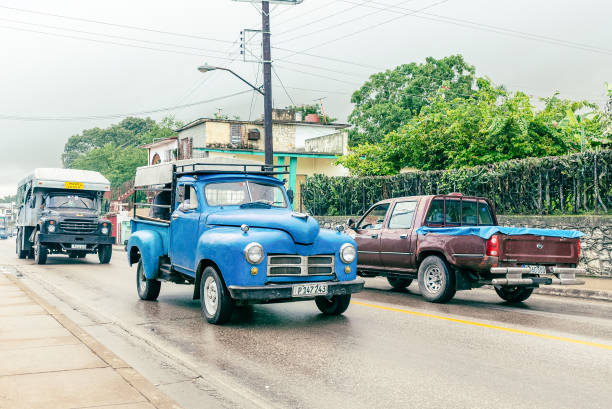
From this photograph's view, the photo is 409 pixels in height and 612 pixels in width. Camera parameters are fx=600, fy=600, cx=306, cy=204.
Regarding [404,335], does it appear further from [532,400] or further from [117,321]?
[117,321]

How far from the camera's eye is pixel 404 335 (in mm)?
7781

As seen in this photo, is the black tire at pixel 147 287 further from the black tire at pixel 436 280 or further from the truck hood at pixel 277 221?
the black tire at pixel 436 280

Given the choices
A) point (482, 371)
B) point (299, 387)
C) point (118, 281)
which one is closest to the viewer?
point (299, 387)

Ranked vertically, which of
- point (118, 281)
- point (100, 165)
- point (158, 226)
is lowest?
point (118, 281)

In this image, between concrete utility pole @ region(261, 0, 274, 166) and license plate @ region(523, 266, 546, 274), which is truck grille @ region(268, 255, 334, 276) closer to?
license plate @ region(523, 266, 546, 274)

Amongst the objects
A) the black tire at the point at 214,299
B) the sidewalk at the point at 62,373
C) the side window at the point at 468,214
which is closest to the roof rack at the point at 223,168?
the black tire at the point at 214,299

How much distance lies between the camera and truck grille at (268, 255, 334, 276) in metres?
8.00

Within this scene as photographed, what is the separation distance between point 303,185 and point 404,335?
65.5 ft

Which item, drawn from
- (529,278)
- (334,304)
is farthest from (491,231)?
(334,304)

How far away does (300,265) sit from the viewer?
8195 mm

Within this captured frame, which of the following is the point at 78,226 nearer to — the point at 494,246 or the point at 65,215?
the point at 65,215

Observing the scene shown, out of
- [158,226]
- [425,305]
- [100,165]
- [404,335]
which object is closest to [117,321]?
[158,226]

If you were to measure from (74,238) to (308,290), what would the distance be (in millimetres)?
14773

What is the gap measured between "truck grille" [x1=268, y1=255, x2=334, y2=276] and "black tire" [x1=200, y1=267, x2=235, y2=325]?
0.75 meters
